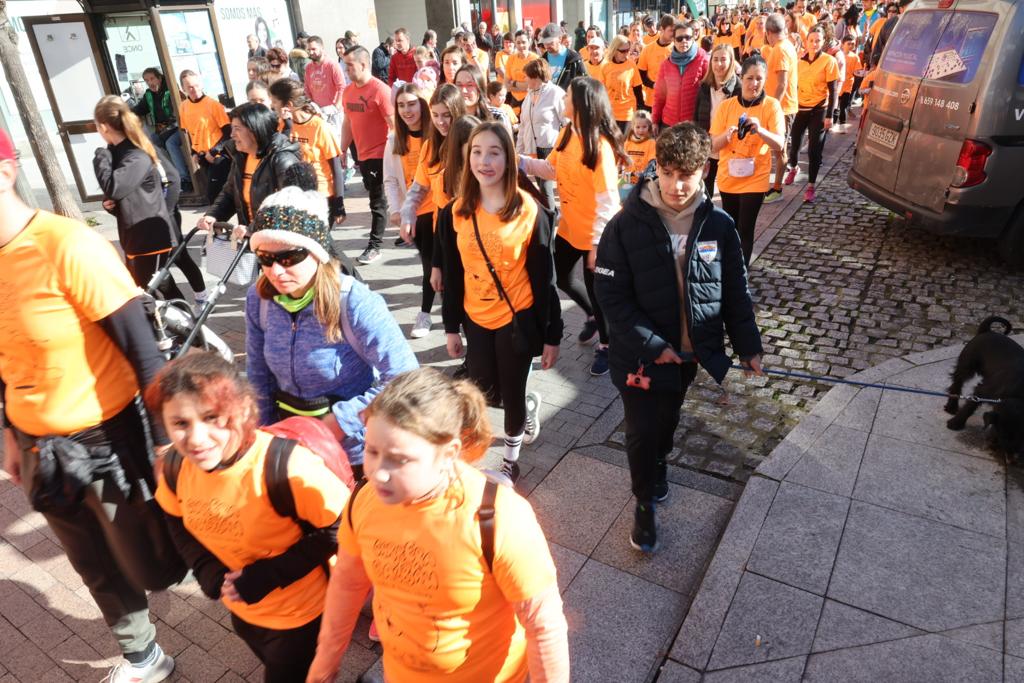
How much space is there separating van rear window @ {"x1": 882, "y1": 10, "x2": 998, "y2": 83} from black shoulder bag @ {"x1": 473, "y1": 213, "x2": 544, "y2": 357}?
5.13 m

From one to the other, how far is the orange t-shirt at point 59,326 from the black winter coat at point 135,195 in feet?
10.8

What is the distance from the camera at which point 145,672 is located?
9.77 ft

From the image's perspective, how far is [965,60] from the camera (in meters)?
6.35

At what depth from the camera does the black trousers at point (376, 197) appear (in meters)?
7.78

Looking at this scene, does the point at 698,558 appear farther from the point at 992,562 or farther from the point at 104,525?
the point at 104,525

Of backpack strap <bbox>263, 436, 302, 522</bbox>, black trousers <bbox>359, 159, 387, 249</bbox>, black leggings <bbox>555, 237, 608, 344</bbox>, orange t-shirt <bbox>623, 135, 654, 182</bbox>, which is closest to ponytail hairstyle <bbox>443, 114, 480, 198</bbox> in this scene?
black leggings <bbox>555, 237, 608, 344</bbox>

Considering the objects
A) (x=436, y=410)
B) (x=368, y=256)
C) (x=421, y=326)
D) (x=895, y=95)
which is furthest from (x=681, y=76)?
(x=436, y=410)

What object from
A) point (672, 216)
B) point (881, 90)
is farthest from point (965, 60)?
point (672, 216)

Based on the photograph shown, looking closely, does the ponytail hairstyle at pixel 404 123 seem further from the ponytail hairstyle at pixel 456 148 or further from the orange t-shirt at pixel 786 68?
the orange t-shirt at pixel 786 68

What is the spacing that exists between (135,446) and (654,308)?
7.27 ft

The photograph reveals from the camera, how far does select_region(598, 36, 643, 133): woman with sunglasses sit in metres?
9.95

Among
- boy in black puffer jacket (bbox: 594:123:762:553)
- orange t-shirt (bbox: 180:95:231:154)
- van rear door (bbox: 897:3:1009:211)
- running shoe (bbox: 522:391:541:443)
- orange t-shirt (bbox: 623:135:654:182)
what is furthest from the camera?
orange t-shirt (bbox: 180:95:231:154)

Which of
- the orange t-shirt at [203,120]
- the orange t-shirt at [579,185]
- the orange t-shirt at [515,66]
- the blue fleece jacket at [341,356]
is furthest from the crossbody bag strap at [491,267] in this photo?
the orange t-shirt at [515,66]

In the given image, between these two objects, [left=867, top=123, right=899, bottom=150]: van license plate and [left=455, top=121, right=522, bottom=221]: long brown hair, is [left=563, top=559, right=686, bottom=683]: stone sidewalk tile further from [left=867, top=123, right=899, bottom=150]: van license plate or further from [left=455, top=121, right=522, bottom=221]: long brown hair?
[left=867, top=123, right=899, bottom=150]: van license plate
